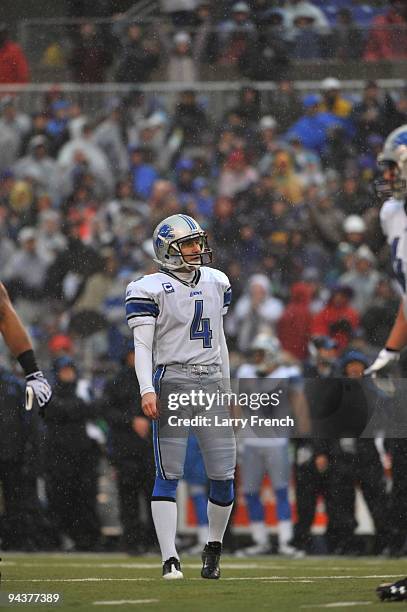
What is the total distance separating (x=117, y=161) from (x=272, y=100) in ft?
4.73

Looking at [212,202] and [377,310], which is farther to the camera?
[212,202]

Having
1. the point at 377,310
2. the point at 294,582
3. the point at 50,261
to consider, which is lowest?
the point at 294,582

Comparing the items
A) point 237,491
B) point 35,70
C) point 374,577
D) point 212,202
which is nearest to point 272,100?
point 212,202

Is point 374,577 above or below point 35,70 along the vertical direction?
below

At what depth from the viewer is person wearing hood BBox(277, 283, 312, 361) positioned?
1131cm

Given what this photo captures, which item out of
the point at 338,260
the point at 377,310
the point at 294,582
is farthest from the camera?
the point at 338,260

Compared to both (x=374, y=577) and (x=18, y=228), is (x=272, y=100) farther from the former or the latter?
(x=374, y=577)

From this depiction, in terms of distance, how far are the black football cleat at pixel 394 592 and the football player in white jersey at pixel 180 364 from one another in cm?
143

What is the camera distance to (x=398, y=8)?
12.8 metres

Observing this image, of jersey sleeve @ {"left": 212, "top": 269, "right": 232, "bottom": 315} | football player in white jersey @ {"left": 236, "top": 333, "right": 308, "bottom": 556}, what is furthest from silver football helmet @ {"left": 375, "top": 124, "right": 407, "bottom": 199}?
football player in white jersey @ {"left": 236, "top": 333, "right": 308, "bottom": 556}

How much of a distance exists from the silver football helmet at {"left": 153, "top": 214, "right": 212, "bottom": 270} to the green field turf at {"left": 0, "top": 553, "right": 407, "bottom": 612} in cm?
136

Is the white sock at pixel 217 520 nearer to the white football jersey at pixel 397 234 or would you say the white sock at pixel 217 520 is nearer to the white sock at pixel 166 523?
the white sock at pixel 166 523

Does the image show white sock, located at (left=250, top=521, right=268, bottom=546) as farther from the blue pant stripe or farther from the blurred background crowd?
the blue pant stripe

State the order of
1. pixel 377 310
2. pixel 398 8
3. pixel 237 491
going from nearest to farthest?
pixel 237 491 → pixel 377 310 → pixel 398 8
